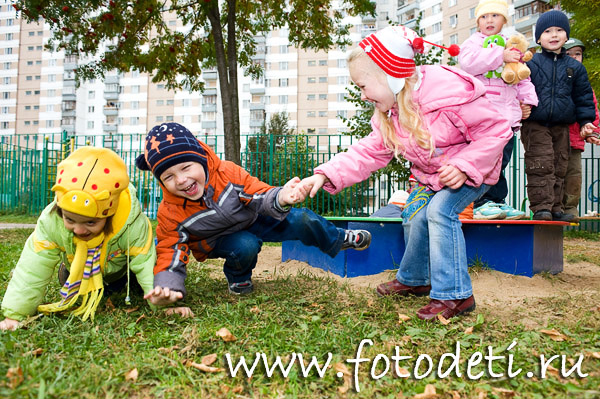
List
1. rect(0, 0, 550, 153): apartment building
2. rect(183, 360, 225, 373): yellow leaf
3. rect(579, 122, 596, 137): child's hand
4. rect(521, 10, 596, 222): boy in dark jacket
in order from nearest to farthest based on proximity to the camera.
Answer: rect(183, 360, 225, 373): yellow leaf
rect(521, 10, 596, 222): boy in dark jacket
rect(579, 122, 596, 137): child's hand
rect(0, 0, 550, 153): apartment building

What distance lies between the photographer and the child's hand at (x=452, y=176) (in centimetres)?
245

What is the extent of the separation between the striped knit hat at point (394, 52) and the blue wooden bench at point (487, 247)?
1425mm

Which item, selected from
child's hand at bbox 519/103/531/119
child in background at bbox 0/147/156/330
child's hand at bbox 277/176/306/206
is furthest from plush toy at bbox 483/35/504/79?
child in background at bbox 0/147/156/330

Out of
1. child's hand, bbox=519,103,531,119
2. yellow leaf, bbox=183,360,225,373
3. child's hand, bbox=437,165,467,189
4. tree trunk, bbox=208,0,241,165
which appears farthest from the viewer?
tree trunk, bbox=208,0,241,165

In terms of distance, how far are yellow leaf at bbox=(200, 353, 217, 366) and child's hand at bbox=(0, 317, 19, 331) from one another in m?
1.01

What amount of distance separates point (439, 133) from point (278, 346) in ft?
4.64

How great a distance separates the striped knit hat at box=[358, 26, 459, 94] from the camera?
249cm

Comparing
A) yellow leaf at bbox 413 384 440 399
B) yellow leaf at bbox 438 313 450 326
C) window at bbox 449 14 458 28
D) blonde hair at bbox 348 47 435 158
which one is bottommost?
yellow leaf at bbox 413 384 440 399

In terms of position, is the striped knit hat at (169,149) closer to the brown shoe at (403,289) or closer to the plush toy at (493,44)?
the brown shoe at (403,289)

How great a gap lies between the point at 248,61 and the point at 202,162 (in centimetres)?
870

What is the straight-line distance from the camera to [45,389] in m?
1.51

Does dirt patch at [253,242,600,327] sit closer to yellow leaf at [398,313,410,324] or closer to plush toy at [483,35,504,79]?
yellow leaf at [398,313,410,324]

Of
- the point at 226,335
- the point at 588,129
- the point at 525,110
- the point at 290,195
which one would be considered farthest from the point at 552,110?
the point at 226,335

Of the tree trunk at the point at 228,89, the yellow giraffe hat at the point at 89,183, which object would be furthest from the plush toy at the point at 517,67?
the tree trunk at the point at 228,89
